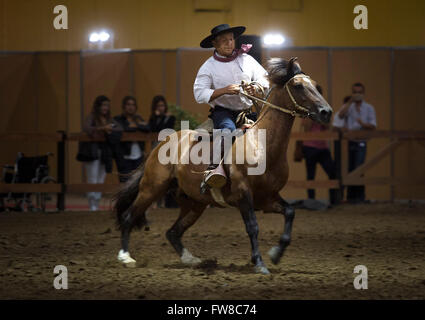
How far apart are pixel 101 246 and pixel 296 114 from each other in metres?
2.88

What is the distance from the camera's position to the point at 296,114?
5.46 m

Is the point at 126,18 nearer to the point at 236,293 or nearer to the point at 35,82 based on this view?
the point at 35,82

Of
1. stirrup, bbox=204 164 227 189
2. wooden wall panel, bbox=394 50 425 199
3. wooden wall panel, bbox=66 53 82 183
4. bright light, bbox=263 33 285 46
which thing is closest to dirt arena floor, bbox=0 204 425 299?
stirrup, bbox=204 164 227 189

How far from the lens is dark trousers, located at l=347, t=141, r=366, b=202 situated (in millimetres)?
11453

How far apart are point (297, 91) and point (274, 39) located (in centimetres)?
883

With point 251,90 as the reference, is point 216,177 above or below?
below

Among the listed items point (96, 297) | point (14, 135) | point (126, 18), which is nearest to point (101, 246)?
point (96, 297)

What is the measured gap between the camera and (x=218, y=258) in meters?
6.38

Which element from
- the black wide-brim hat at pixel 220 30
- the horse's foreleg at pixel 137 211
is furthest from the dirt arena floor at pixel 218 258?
the black wide-brim hat at pixel 220 30

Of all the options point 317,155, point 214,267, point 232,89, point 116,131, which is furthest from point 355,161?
point 232,89

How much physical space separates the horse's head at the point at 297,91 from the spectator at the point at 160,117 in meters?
5.27

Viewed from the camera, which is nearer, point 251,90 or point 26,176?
point 251,90

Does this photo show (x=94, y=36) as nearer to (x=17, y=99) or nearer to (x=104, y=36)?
(x=104, y=36)

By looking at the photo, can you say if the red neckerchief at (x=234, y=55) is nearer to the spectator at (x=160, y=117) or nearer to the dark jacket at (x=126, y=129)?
the spectator at (x=160, y=117)
